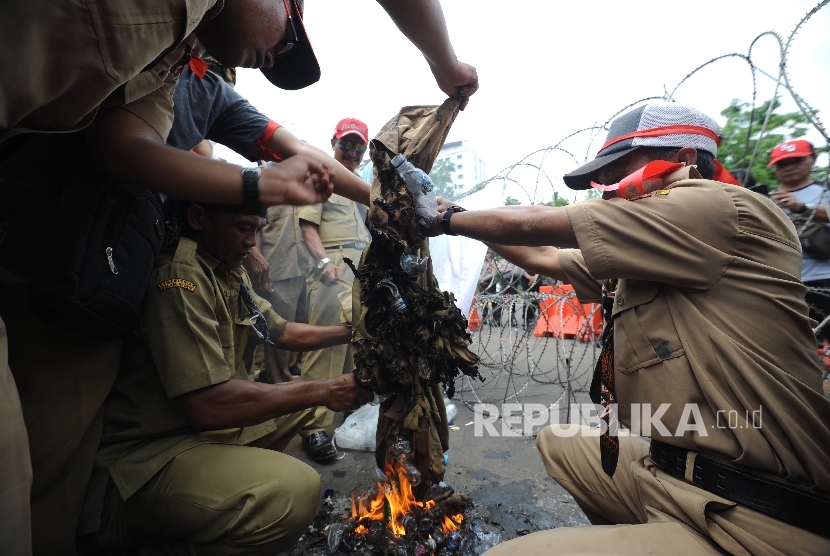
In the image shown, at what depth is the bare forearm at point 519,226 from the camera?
1.81 metres

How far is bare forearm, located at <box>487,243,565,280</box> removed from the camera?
245cm

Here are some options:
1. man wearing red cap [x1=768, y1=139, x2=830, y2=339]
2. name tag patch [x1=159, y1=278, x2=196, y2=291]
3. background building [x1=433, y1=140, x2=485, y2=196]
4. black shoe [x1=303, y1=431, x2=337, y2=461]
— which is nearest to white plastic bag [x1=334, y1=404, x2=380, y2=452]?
black shoe [x1=303, y1=431, x2=337, y2=461]

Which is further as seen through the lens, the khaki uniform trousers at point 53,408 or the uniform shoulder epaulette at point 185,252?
the uniform shoulder epaulette at point 185,252

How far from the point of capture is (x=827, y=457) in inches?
56.8

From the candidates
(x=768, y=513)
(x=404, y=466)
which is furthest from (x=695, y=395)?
(x=404, y=466)

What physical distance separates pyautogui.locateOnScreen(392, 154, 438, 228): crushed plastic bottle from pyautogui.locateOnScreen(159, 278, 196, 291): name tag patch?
107cm

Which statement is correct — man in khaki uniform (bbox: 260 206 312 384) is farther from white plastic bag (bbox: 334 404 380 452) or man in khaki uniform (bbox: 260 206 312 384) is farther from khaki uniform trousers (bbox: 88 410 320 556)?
khaki uniform trousers (bbox: 88 410 320 556)

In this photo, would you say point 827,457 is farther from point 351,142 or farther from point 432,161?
point 351,142

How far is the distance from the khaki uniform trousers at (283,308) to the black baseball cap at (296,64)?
6.93 feet

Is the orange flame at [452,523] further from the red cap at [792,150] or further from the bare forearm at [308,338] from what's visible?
the red cap at [792,150]

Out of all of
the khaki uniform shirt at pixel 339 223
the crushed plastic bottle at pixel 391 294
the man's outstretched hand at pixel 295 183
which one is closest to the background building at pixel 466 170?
the khaki uniform shirt at pixel 339 223

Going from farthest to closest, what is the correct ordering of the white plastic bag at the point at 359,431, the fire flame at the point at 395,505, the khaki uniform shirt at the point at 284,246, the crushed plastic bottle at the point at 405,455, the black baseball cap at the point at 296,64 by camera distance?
the khaki uniform shirt at the point at 284,246, the white plastic bag at the point at 359,431, the fire flame at the point at 395,505, the crushed plastic bottle at the point at 405,455, the black baseball cap at the point at 296,64

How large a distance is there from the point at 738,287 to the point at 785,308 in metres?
0.16

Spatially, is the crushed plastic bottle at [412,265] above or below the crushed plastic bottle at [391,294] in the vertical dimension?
above
